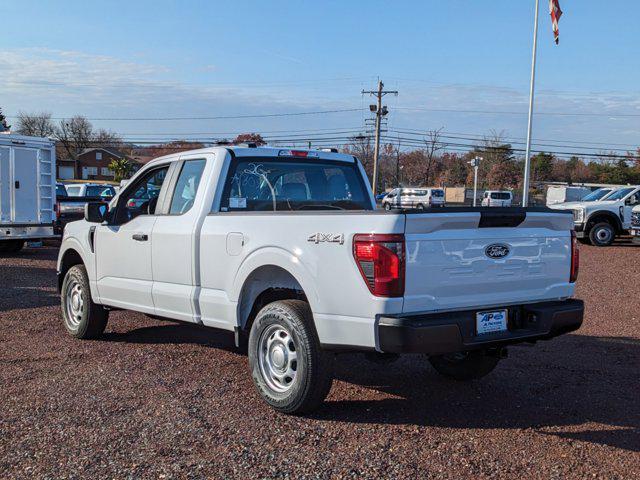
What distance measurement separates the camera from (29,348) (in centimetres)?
708

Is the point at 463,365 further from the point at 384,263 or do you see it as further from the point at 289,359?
the point at 384,263

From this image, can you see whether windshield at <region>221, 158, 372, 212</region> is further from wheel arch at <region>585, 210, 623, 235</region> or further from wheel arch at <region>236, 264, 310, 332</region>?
wheel arch at <region>585, 210, 623, 235</region>

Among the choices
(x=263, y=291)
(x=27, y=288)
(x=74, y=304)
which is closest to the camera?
(x=263, y=291)

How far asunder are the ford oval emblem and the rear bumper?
402mm

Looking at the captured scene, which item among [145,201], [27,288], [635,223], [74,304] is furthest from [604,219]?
[74,304]

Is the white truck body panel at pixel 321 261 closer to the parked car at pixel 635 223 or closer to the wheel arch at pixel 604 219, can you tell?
the parked car at pixel 635 223

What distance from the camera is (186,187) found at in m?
6.30

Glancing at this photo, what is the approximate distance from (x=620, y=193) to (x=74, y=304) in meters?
19.7

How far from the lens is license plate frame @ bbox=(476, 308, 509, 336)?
4695 millimetres

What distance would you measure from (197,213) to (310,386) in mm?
1940

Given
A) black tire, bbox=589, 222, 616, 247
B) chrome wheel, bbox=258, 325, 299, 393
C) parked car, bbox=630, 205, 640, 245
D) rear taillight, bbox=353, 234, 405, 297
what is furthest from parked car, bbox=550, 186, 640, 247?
rear taillight, bbox=353, 234, 405, 297

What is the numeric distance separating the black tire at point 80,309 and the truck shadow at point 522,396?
2653 mm

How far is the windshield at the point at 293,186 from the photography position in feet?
20.1

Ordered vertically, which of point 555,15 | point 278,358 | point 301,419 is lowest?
point 301,419
